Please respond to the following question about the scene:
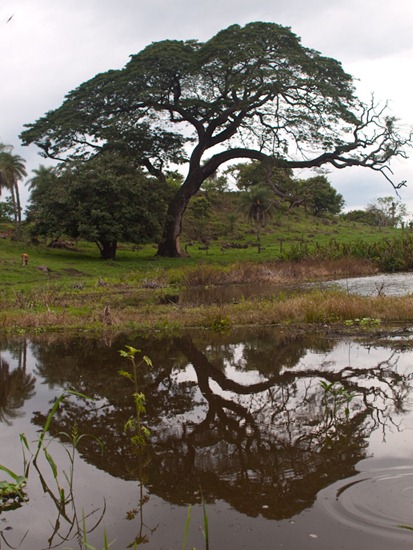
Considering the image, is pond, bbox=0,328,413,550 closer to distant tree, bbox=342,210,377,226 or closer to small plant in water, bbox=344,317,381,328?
small plant in water, bbox=344,317,381,328

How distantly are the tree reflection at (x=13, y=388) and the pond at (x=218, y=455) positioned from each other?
0.03 meters

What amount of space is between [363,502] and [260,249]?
41.0 metres

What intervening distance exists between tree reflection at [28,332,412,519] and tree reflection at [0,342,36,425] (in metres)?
0.31

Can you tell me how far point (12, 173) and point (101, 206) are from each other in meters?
27.4

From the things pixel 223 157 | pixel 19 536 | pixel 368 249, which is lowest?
pixel 19 536

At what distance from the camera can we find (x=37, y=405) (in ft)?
20.8

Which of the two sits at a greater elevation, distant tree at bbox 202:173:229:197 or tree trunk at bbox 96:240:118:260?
distant tree at bbox 202:173:229:197

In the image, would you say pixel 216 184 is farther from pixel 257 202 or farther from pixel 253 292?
pixel 253 292

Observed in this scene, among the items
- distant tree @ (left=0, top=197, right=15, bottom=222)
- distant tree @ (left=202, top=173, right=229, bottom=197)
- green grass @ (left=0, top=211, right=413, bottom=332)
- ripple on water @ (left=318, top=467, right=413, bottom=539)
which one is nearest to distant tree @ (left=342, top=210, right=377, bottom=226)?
distant tree @ (left=202, top=173, right=229, bottom=197)

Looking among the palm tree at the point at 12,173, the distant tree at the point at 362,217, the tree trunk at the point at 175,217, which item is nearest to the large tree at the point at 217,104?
the tree trunk at the point at 175,217

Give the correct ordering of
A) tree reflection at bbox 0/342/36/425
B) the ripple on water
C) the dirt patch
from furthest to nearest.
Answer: the dirt patch < tree reflection at bbox 0/342/36/425 < the ripple on water

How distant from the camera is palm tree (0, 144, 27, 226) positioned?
5369 cm

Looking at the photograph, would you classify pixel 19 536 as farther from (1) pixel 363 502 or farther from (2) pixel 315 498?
(1) pixel 363 502

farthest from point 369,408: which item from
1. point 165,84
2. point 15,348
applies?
point 165,84
